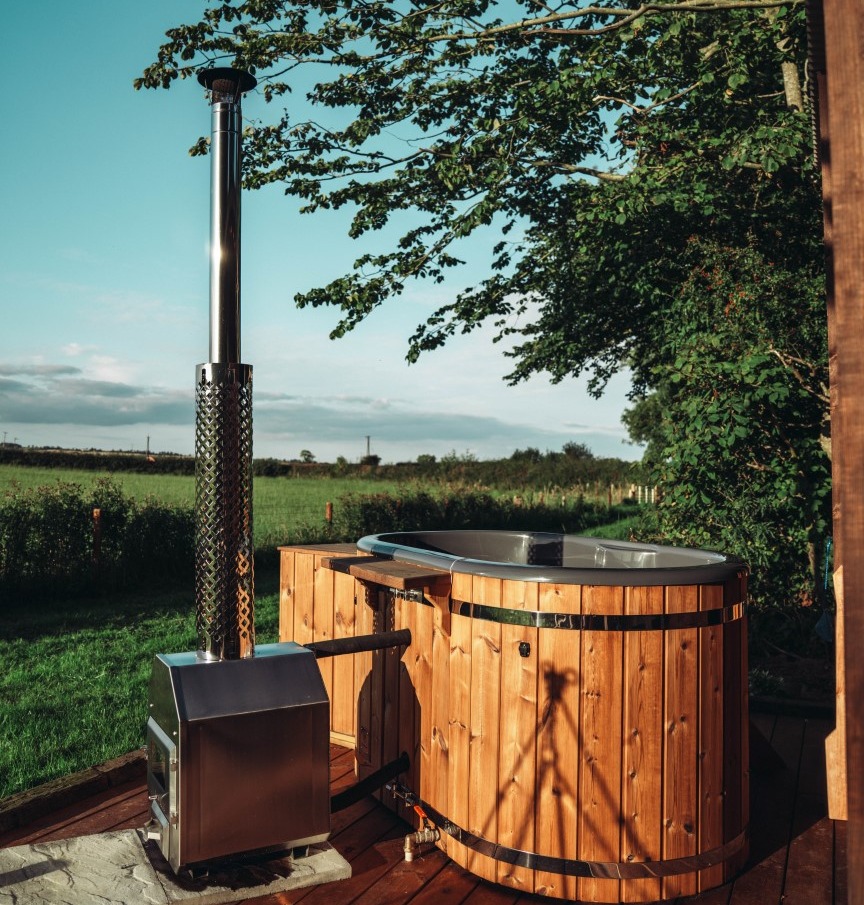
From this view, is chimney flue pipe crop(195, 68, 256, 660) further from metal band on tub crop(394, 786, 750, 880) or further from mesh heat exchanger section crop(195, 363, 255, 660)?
metal band on tub crop(394, 786, 750, 880)

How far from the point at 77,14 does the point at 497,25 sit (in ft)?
15.4

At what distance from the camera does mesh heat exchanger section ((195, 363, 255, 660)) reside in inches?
112

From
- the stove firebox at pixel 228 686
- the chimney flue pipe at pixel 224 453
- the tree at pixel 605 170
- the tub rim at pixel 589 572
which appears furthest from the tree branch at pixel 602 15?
the tub rim at pixel 589 572

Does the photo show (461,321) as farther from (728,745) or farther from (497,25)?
(728,745)

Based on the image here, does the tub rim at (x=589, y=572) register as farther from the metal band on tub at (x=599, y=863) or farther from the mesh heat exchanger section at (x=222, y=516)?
the metal band on tub at (x=599, y=863)

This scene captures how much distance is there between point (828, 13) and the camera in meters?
1.37

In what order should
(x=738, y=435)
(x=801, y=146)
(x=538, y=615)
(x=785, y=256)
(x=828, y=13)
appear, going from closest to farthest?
1. (x=828, y=13)
2. (x=538, y=615)
3. (x=738, y=435)
4. (x=801, y=146)
5. (x=785, y=256)

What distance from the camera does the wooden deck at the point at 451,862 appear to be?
108 inches

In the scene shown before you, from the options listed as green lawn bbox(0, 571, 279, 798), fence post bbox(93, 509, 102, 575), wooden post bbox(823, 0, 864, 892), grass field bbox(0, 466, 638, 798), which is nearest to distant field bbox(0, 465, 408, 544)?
fence post bbox(93, 509, 102, 575)

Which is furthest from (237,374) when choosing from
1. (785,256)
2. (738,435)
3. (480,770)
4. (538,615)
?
(785,256)

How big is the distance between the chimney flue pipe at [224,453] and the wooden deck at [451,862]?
34.5 inches

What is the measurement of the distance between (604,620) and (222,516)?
1.33 m

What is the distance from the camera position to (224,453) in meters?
2.85

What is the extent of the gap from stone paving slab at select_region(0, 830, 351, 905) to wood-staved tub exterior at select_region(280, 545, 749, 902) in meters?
0.52
